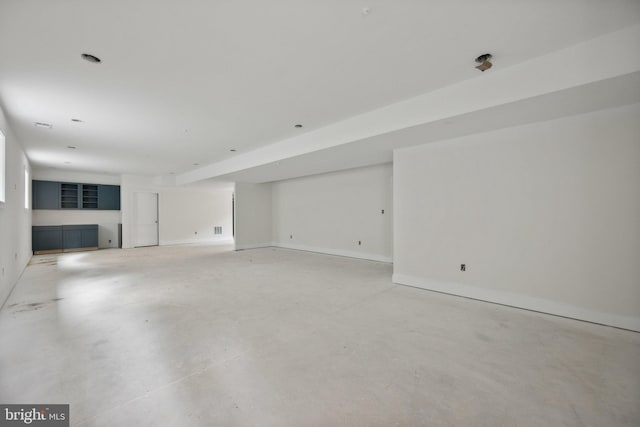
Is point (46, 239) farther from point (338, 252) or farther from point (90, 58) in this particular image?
point (338, 252)

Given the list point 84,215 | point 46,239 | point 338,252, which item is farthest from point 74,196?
point 338,252

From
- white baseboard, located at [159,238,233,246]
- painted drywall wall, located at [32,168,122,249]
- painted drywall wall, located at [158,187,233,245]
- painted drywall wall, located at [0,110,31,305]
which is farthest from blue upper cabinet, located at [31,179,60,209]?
painted drywall wall, located at [0,110,31,305]

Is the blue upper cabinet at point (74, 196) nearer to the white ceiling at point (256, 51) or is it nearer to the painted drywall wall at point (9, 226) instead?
the painted drywall wall at point (9, 226)

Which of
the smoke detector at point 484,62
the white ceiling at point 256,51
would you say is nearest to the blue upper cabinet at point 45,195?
the white ceiling at point 256,51

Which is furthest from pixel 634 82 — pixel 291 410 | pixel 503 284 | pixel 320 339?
pixel 291 410

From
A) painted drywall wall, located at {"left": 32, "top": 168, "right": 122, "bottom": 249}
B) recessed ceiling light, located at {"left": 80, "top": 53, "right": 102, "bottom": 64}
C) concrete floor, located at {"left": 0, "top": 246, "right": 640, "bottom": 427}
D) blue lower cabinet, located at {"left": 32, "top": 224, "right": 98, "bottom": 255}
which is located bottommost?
concrete floor, located at {"left": 0, "top": 246, "right": 640, "bottom": 427}

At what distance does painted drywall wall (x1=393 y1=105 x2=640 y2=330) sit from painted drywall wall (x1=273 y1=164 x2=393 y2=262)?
1938 mm

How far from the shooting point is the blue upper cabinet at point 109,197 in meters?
8.97

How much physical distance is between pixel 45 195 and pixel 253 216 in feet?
19.6

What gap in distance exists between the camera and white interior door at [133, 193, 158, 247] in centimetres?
943

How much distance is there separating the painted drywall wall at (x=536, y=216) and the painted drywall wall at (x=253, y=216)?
576cm

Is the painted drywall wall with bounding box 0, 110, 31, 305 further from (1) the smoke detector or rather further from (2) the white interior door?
(1) the smoke detector

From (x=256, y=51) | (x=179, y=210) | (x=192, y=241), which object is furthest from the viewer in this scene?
(x=192, y=241)

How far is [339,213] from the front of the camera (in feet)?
24.2
